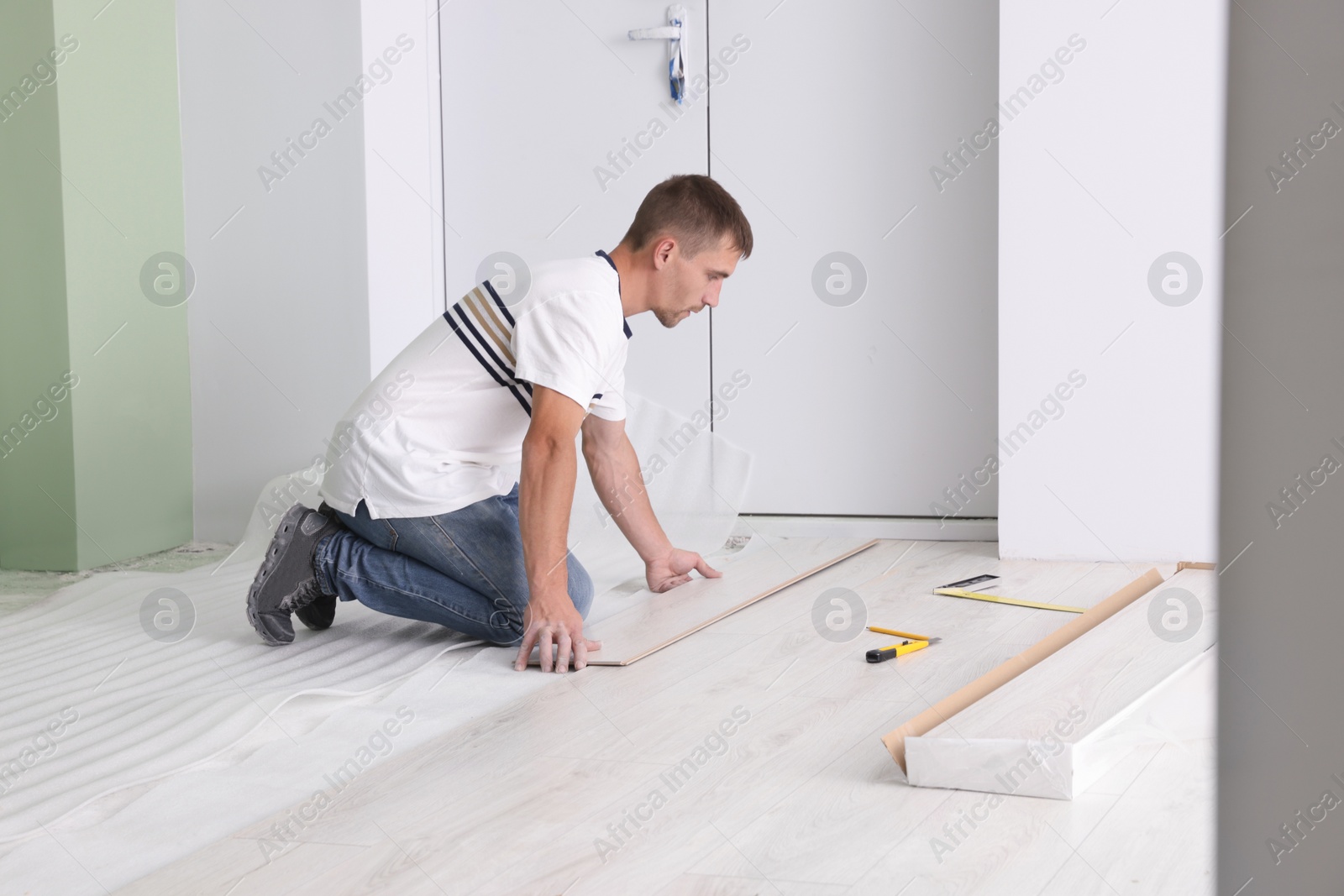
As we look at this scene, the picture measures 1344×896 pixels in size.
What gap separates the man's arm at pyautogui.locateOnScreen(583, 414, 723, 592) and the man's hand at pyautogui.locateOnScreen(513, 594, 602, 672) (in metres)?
0.48

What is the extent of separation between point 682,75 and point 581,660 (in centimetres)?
222

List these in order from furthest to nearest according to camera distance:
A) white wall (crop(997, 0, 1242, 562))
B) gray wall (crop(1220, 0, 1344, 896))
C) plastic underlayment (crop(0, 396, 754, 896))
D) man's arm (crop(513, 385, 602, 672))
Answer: white wall (crop(997, 0, 1242, 562)) → man's arm (crop(513, 385, 602, 672)) → plastic underlayment (crop(0, 396, 754, 896)) → gray wall (crop(1220, 0, 1344, 896))

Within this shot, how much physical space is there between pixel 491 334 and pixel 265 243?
1.77 meters

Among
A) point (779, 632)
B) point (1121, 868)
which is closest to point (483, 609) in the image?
point (779, 632)

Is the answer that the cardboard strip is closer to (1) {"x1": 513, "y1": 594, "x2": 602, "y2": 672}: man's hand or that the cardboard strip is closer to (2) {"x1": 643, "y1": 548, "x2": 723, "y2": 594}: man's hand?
(1) {"x1": 513, "y1": 594, "x2": 602, "y2": 672}: man's hand

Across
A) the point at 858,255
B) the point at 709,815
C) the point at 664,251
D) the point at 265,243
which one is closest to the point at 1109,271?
the point at 858,255

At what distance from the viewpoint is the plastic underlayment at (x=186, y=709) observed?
4.79ft

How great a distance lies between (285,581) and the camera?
2.34 m

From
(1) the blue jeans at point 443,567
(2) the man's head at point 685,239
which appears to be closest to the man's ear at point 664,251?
(2) the man's head at point 685,239

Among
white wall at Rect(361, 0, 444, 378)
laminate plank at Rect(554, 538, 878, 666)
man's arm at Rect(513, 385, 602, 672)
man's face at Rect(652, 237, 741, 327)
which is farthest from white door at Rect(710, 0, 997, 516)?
man's arm at Rect(513, 385, 602, 672)

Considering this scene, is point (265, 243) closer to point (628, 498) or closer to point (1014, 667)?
point (628, 498)

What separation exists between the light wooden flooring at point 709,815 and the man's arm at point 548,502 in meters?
0.13

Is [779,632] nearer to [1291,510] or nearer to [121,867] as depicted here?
[121,867]

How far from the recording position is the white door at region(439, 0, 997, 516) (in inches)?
138
